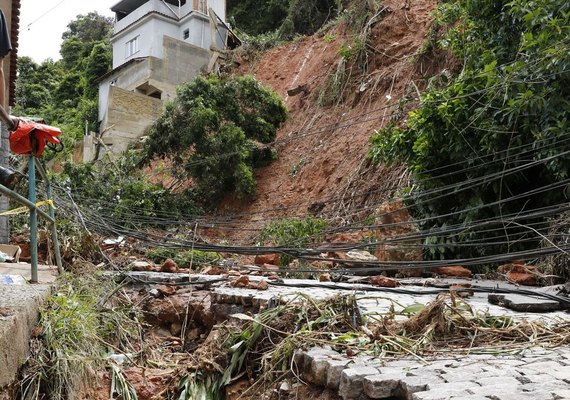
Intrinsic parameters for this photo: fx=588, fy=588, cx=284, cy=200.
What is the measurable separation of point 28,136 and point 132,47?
84.2ft

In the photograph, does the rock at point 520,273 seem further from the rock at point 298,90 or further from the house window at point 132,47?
the house window at point 132,47

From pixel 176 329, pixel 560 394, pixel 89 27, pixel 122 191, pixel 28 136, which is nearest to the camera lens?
pixel 560 394

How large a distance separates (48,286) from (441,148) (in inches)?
219

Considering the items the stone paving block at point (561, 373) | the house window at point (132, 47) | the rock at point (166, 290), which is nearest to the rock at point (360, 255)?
the rock at point (166, 290)

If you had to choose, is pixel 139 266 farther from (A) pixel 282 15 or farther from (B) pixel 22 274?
(A) pixel 282 15

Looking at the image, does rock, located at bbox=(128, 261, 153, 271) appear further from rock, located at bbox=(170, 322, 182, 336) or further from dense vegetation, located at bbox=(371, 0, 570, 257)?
dense vegetation, located at bbox=(371, 0, 570, 257)

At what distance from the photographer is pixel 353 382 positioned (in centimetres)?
271

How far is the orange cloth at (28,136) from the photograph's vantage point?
14.0 feet

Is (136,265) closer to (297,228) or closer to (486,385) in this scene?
(297,228)

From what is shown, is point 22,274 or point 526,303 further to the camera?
point 22,274

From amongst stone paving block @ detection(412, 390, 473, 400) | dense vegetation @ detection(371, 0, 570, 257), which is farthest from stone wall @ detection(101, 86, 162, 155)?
stone paving block @ detection(412, 390, 473, 400)

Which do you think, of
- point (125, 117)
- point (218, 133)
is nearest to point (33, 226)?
point (218, 133)

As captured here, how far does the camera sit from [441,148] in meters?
7.98

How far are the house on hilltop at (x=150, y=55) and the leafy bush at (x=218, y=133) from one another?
23.5 feet
